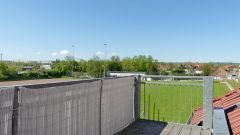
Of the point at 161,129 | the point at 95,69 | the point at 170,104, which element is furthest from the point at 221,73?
the point at 161,129

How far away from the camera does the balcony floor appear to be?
4.81 m

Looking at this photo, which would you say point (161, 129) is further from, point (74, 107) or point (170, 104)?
point (170, 104)

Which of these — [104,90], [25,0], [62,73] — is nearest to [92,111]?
[104,90]

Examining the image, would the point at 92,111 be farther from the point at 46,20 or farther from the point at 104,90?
the point at 46,20

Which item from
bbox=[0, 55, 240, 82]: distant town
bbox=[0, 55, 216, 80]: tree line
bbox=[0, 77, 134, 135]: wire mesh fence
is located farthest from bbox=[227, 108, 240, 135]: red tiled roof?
bbox=[0, 55, 216, 80]: tree line

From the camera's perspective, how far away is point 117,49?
57.5 m

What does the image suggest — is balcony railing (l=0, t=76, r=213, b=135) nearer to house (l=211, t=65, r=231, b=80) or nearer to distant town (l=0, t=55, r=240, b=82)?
house (l=211, t=65, r=231, b=80)

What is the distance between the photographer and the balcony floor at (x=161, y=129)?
4812mm

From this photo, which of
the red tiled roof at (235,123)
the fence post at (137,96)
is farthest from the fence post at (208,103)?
the red tiled roof at (235,123)

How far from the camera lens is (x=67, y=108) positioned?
126 inches

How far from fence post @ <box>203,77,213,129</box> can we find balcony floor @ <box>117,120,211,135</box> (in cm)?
17

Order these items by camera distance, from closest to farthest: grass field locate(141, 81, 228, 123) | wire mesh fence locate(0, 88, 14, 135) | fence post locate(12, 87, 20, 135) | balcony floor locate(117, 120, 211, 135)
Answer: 1. wire mesh fence locate(0, 88, 14, 135)
2. fence post locate(12, 87, 20, 135)
3. balcony floor locate(117, 120, 211, 135)
4. grass field locate(141, 81, 228, 123)

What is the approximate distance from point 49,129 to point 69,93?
18.9 inches

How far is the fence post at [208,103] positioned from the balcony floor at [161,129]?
166mm
